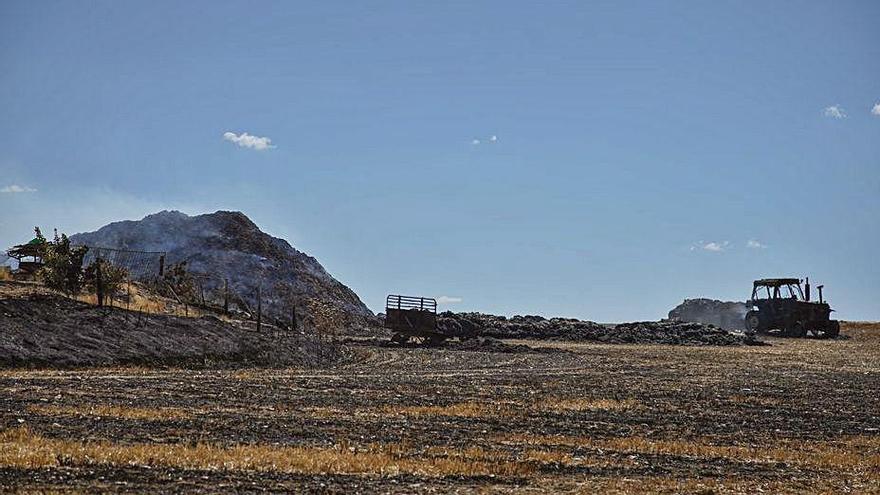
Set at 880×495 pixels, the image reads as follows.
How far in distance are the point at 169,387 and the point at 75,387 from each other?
7.25ft

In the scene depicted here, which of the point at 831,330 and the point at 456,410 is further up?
the point at 831,330

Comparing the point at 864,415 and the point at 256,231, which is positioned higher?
the point at 256,231

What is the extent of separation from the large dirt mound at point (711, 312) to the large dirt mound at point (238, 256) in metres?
46.2

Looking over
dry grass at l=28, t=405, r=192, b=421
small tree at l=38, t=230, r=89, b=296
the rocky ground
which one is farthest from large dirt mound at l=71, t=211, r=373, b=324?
dry grass at l=28, t=405, r=192, b=421

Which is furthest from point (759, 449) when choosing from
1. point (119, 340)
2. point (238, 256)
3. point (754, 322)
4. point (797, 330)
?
point (238, 256)

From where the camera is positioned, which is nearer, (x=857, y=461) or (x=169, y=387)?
(x=857, y=461)

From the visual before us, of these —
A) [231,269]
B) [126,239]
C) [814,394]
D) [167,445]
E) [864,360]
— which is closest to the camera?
A: [167,445]

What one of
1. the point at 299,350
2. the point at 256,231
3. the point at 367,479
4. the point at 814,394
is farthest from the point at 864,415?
the point at 256,231

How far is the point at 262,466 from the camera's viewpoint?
12688 millimetres

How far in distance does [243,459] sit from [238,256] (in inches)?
2705

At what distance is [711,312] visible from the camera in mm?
127250

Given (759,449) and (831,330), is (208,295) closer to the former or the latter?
(831,330)

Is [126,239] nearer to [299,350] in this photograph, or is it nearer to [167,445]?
[299,350]

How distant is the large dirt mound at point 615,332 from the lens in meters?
63.8
